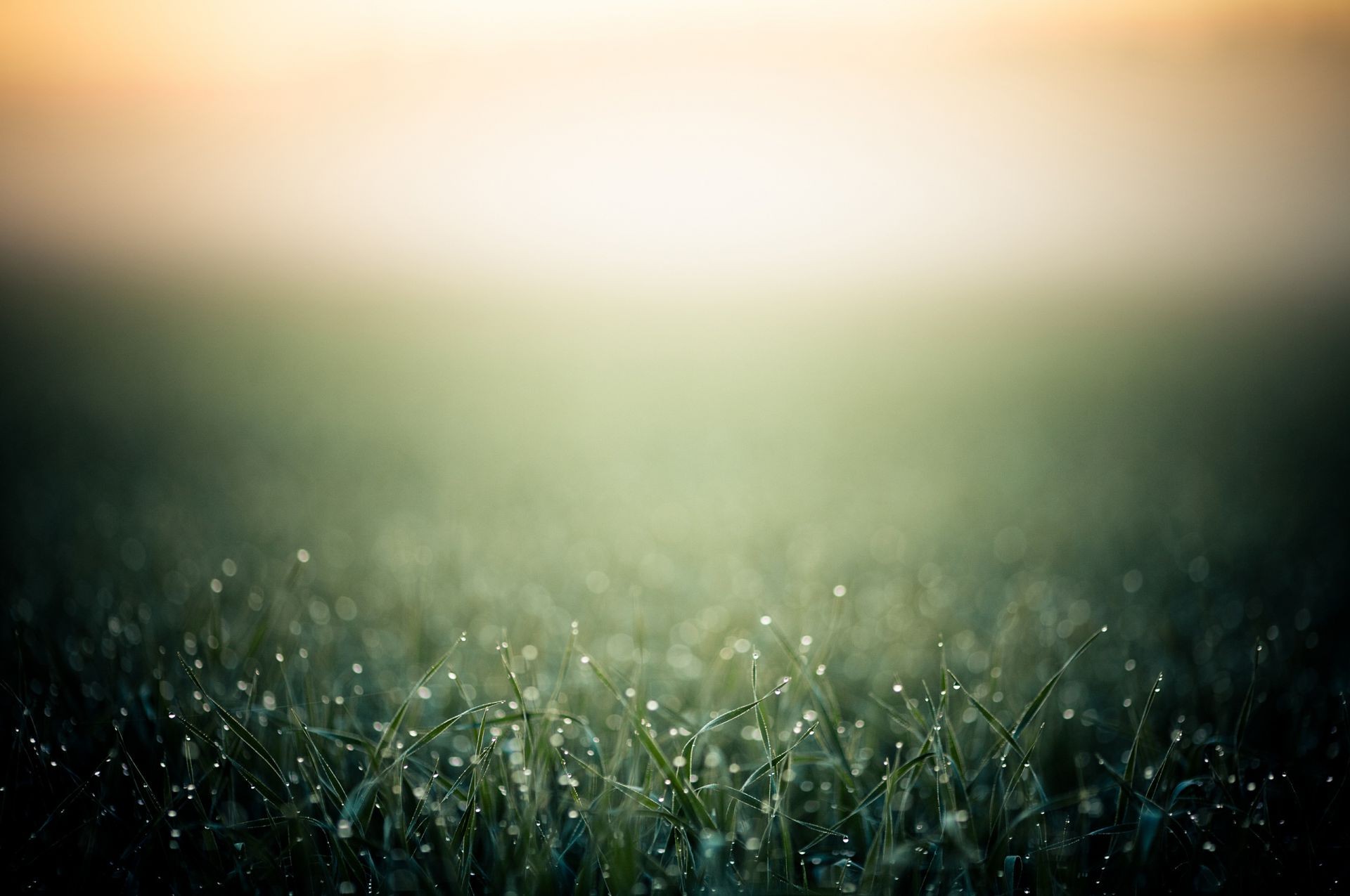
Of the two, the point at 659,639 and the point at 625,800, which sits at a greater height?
the point at 625,800

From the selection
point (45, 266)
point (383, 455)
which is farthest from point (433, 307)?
point (383, 455)

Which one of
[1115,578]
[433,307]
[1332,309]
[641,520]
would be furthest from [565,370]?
[1332,309]

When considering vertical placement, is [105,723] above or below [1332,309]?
below

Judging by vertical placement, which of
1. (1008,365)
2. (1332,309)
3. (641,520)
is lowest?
(641,520)

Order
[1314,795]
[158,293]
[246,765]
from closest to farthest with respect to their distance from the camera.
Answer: [246,765]
[1314,795]
[158,293]

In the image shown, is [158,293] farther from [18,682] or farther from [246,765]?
[246,765]

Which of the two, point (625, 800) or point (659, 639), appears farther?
point (659, 639)

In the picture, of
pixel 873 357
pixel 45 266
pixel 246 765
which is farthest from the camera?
pixel 873 357

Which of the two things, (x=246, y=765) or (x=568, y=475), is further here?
(x=568, y=475)
